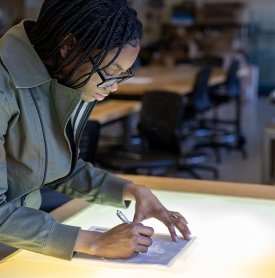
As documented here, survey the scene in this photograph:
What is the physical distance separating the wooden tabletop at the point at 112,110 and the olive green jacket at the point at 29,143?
2.22 m

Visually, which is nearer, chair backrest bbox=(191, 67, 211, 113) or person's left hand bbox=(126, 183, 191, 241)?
person's left hand bbox=(126, 183, 191, 241)

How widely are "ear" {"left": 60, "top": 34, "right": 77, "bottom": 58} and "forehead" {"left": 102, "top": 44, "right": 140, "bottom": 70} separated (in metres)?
0.08

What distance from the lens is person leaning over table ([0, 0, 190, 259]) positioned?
1.20 metres

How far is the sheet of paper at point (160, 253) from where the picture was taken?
1286 millimetres

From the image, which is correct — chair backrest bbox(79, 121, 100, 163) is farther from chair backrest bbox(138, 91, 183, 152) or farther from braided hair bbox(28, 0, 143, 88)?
braided hair bbox(28, 0, 143, 88)

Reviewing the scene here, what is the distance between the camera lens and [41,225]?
3.92 feet

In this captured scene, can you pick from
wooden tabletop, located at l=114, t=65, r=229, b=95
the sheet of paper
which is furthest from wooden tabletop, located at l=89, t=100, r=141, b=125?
the sheet of paper

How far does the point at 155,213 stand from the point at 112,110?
2493mm

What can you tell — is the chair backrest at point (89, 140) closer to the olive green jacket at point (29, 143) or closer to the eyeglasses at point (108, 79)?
the olive green jacket at point (29, 143)

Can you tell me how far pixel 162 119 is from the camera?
368 cm

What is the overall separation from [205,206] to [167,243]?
32 centimetres

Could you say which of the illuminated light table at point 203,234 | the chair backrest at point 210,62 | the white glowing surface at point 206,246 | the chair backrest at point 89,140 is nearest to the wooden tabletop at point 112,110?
the chair backrest at point 89,140

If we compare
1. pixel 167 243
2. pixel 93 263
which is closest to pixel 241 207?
pixel 167 243

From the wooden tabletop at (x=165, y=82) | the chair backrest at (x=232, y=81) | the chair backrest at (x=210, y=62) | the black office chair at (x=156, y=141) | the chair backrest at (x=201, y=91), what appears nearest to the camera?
the black office chair at (x=156, y=141)
